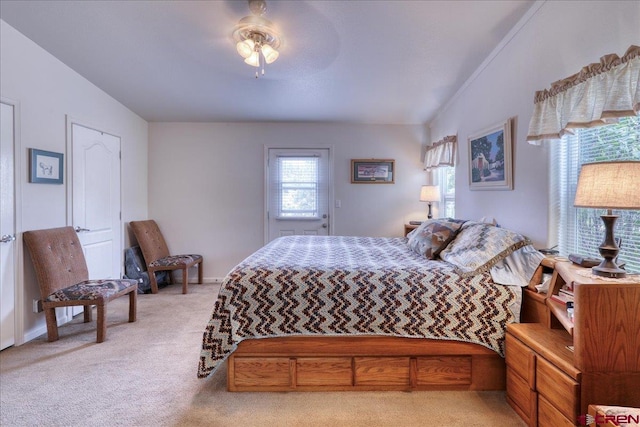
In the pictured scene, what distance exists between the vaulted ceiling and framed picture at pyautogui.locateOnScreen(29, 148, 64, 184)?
0.92 m

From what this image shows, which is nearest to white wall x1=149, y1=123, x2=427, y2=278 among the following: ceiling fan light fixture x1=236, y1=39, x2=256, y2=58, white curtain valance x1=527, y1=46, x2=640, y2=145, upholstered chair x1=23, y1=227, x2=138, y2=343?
upholstered chair x1=23, y1=227, x2=138, y2=343

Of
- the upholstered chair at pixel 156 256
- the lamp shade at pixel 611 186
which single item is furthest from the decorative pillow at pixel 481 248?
the upholstered chair at pixel 156 256

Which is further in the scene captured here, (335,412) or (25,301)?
(25,301)

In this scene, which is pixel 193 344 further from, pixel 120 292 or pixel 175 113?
pixel 175 113

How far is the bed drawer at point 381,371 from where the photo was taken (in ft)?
6.09

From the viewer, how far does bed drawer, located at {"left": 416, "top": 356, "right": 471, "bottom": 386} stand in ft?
6.08

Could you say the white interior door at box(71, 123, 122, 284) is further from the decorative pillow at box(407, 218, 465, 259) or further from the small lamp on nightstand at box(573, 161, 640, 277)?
the small lamp on nightstand at box(573, 161, 640, 277)

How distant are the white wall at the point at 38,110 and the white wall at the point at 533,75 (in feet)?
13.1

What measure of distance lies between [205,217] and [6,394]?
9.24 feet

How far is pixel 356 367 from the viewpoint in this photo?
1855 millimetres

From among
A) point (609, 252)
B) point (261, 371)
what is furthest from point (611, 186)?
point (261, 371)

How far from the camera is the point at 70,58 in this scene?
286cm

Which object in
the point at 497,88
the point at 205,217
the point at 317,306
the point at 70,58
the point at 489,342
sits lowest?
the point at 489,342

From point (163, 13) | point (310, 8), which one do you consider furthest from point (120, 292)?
point (310, 8)
